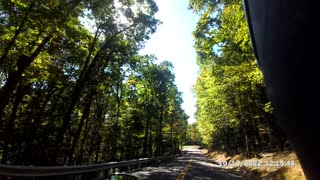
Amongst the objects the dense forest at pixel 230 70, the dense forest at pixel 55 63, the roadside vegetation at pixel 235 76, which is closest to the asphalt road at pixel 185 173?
the roadside vegetation at pixel 235 76

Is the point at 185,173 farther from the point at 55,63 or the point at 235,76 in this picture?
the point at 55,63

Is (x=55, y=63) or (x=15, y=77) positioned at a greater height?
(x=55, y=63)

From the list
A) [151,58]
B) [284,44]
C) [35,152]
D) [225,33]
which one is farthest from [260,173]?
[151,58]

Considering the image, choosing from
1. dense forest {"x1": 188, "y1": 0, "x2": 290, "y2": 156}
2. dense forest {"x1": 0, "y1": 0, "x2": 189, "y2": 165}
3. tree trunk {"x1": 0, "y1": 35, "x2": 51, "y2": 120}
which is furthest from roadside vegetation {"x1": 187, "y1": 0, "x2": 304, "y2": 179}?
tree trunk {"x1": 0, "y1": 35, "x2": 51, "y2": 120}

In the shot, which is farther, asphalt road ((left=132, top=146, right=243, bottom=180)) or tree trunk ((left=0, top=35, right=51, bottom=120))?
asphalt road ((left=132, top=146, right=243, bottom=180))

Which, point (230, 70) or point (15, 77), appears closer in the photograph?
point (15, 77)

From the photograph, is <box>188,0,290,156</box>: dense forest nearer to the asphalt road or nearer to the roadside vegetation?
the roadside vegetation

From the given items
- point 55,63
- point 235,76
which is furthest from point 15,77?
point 235,76

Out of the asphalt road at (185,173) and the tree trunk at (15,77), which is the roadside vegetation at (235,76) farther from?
the tree trunk at (15,77)

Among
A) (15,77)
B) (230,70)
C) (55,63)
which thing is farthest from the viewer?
(55,63)

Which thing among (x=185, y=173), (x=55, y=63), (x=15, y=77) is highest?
(x=55, y=63)

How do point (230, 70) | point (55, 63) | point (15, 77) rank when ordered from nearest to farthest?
point (15, 77) → point (230, 70) → point (55, 63)

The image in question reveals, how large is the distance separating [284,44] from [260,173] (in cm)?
1650

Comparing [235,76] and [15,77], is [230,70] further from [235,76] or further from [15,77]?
[15,77]
